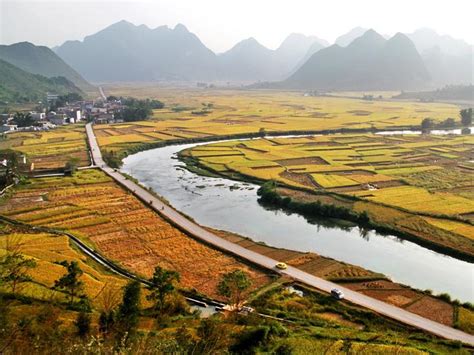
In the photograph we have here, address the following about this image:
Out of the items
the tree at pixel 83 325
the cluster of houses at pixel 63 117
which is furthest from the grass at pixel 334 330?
the cluster of houses at pixel 63 117

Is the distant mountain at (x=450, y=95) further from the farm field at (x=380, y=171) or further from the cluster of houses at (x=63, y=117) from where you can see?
the cluster of houses at (x=63, y=117)

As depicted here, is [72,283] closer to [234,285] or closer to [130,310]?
[130,310]

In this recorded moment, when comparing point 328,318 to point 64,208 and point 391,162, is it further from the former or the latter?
point 391,162

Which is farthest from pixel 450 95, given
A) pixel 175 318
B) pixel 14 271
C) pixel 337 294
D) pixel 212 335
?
pixel 212 335

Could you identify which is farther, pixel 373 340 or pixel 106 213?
pixel 106 213

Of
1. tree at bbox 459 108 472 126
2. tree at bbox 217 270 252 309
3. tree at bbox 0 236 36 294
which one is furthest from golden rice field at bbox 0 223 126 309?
tree at bbox 459 108 472 126

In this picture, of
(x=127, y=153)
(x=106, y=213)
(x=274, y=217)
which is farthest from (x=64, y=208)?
(x=127, y=153)
